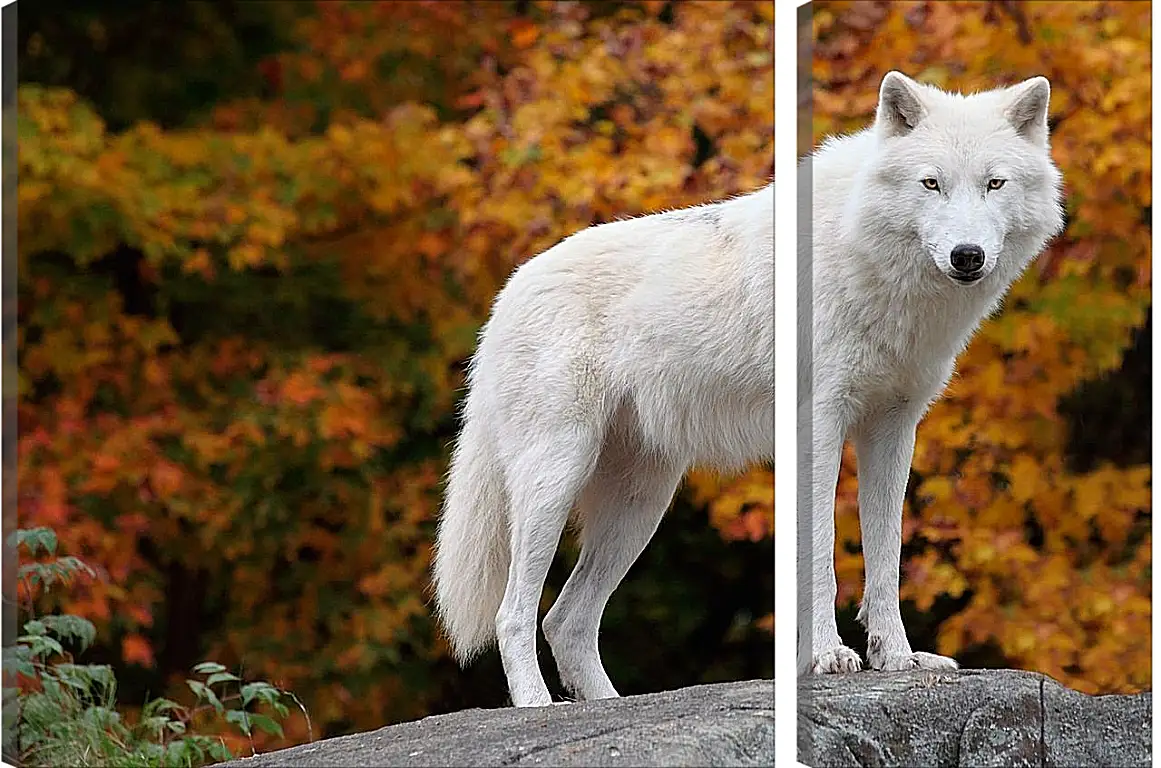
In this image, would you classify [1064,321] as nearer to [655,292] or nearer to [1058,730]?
[1058,730]

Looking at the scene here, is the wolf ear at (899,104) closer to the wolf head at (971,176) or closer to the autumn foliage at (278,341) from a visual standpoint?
the wolf head at (971,176)

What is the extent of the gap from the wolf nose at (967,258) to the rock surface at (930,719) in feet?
1.71

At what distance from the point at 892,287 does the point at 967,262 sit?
0.59ft

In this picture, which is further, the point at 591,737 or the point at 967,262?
the point at 591,737

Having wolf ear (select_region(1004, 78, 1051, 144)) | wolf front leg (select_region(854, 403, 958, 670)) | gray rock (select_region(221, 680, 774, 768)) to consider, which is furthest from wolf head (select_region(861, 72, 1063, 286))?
gray rock (select_region(221, 680, 774, 768))

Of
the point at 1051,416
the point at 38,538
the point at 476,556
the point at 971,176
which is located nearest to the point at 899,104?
the point at 971,176

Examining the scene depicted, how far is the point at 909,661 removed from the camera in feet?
6.59

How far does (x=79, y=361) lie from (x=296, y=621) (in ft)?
3.47

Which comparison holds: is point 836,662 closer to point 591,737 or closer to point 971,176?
point 591,737

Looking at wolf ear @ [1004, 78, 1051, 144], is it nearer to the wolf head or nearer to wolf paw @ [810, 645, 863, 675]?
the wolf head

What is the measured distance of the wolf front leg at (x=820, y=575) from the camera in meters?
2.00

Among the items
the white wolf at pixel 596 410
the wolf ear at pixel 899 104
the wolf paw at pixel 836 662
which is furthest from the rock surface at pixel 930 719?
the wolf ear at pixel 899 104

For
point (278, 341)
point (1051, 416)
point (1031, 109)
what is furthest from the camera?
point (278, 341)

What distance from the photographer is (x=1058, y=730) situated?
1733 millimetres
